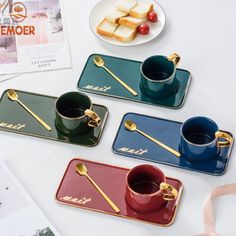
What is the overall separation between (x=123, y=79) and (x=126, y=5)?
0.24m

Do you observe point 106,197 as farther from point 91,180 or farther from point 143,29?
point 143,29

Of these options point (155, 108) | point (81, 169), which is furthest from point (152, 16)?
point (81, 169)

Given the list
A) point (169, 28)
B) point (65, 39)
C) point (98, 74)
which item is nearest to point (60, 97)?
point (98, 74)

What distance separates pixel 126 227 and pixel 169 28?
1.97 ft

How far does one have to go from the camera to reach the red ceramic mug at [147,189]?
1.08 metres

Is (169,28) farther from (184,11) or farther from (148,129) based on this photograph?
(148,129)

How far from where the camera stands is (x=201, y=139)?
121cm

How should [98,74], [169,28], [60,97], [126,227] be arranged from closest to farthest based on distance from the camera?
[126,227] → [60,97] → [98,74] → [169,28]

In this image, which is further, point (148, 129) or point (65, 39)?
point (65, 39)

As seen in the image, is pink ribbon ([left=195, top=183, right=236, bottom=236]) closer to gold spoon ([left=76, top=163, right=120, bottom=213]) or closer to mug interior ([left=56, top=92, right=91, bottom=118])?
gold spoon ([left=76, top=163, right=120, bottom=213])

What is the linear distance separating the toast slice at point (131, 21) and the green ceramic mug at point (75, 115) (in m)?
0.29

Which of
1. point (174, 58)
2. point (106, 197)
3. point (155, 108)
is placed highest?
point (174, 58)

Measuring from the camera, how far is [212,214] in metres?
1.11

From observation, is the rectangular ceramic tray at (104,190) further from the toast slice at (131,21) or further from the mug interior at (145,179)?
the toast slice at (131,21)
